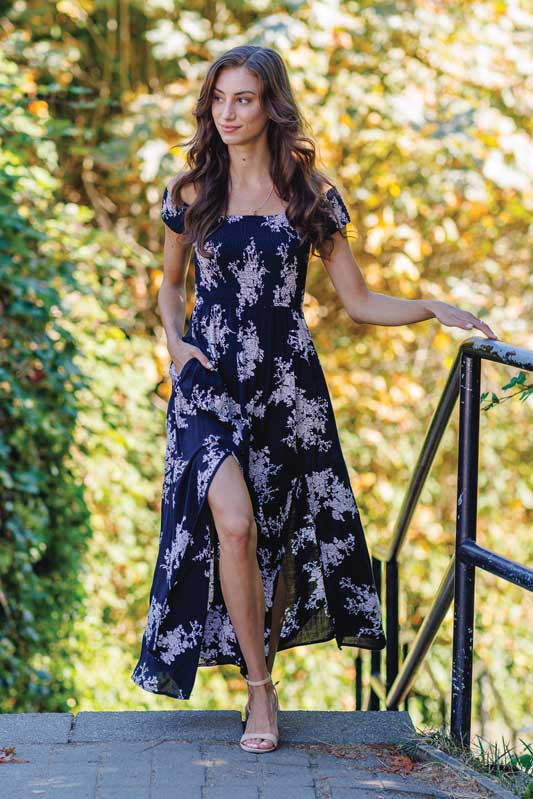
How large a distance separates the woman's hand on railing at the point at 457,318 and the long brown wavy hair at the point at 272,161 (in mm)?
334

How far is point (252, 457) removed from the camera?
8.96 feet

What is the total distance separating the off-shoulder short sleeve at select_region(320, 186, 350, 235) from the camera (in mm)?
2723

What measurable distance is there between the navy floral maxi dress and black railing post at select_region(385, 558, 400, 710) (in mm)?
585

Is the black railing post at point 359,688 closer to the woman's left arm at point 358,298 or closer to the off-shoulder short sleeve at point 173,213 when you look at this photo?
the woman's left arm at point 358,298

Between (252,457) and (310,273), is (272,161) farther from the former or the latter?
(310,273)

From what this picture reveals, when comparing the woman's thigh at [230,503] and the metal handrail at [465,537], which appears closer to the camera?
the metal handrail at [465,537]

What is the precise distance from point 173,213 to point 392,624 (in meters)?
1.52

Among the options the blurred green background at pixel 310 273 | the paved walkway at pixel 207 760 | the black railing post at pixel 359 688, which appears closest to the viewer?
the paved walkway at pixel 207 760

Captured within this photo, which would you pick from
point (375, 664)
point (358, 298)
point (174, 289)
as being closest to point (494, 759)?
point (358, 298)

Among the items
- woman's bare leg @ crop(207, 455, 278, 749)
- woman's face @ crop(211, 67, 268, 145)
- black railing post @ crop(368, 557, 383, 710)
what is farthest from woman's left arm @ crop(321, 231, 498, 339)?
black railing post @ crop(368, 557, 383, 710)

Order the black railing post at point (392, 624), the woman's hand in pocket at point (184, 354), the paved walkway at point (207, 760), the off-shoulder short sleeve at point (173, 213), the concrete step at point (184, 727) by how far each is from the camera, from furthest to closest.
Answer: the black railing post at point (392, 624) < the off-shoulder short sleeve at point (173, 213) < the woman's hand in pocket at point (184, 354) < the concrete step at point (184, 727) < the paved walkway at point (207, 760)

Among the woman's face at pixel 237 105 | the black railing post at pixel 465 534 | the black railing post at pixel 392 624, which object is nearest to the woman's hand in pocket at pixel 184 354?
the woman's face at pixel 237 105

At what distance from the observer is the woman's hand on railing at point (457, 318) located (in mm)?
2535

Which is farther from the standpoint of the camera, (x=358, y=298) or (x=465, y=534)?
(x=358, y=298)
